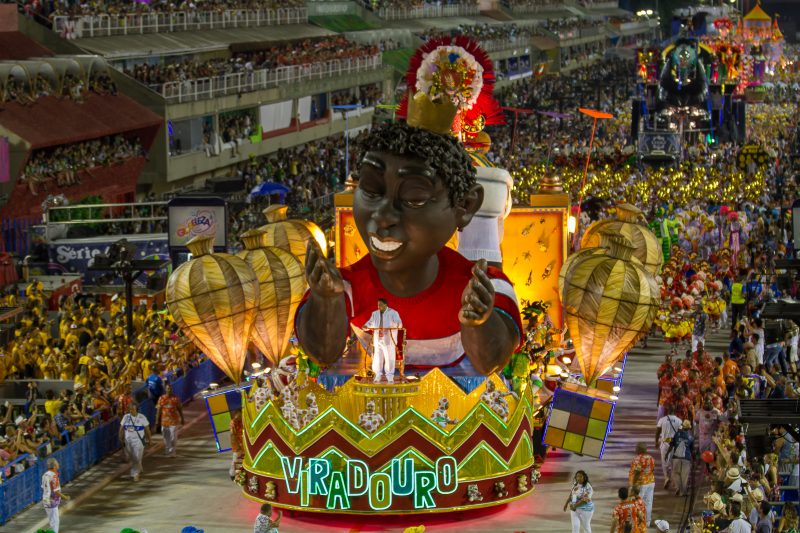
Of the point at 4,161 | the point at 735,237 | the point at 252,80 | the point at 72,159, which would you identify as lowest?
the point at 735,237

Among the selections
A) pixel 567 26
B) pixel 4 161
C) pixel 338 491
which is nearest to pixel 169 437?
pixel 338 491

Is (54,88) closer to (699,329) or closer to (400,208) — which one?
(699,329)

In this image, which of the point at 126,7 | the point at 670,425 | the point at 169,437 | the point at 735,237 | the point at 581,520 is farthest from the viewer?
the point at 126,7

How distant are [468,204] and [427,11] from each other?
245ft

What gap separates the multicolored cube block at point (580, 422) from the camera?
20094 millimetres

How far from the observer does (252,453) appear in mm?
20750

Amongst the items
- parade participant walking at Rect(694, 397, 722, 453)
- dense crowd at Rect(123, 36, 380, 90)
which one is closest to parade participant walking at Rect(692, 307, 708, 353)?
parade participant walking at Rect(694, 397, 722, 453)

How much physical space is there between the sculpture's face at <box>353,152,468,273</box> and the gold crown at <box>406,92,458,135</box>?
693 mm

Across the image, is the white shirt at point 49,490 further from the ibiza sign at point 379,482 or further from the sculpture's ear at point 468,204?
the sculpture's ear at point 468,204

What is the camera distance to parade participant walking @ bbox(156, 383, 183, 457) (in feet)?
80.0

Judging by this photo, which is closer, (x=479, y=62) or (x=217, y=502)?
(x=479, y=62)

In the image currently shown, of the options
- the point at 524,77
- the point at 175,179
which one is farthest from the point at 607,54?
the point at 175,179

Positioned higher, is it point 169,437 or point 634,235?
point 634,235

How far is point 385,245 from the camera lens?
57.9 feet
